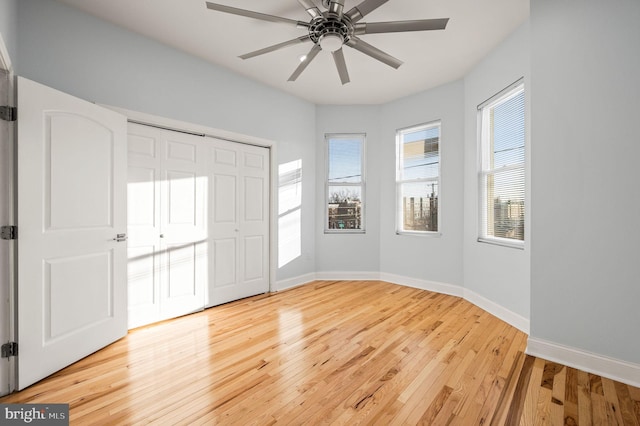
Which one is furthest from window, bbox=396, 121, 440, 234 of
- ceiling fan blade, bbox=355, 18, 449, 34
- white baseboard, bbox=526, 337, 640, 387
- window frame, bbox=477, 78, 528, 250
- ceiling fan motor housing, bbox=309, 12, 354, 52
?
ceiling fan motor housing, bbox=309, 12, 354, 52

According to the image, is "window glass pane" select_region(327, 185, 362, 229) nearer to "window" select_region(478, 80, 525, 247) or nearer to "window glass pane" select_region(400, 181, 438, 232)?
"window glass pane" select_region(400, 181, 438, 232)

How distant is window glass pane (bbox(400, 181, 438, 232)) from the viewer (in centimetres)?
441

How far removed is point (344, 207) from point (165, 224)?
2.81m

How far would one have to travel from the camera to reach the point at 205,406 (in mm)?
1761

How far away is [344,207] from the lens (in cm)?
502

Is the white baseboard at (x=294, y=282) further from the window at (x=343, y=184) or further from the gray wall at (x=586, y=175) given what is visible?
the gray wall at (x=586, y=175)

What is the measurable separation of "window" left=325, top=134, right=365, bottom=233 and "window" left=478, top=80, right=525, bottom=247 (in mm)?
1953

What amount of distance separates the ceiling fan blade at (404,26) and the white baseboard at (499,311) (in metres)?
2.76

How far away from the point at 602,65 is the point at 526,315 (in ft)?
7.20

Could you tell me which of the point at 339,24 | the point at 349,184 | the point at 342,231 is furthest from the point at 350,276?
the point at 339,24

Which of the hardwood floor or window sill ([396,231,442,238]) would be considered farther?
window sill ([396,231,442,238])

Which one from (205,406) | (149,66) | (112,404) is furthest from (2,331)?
(149,66)

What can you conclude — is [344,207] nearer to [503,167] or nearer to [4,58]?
[503,167]
